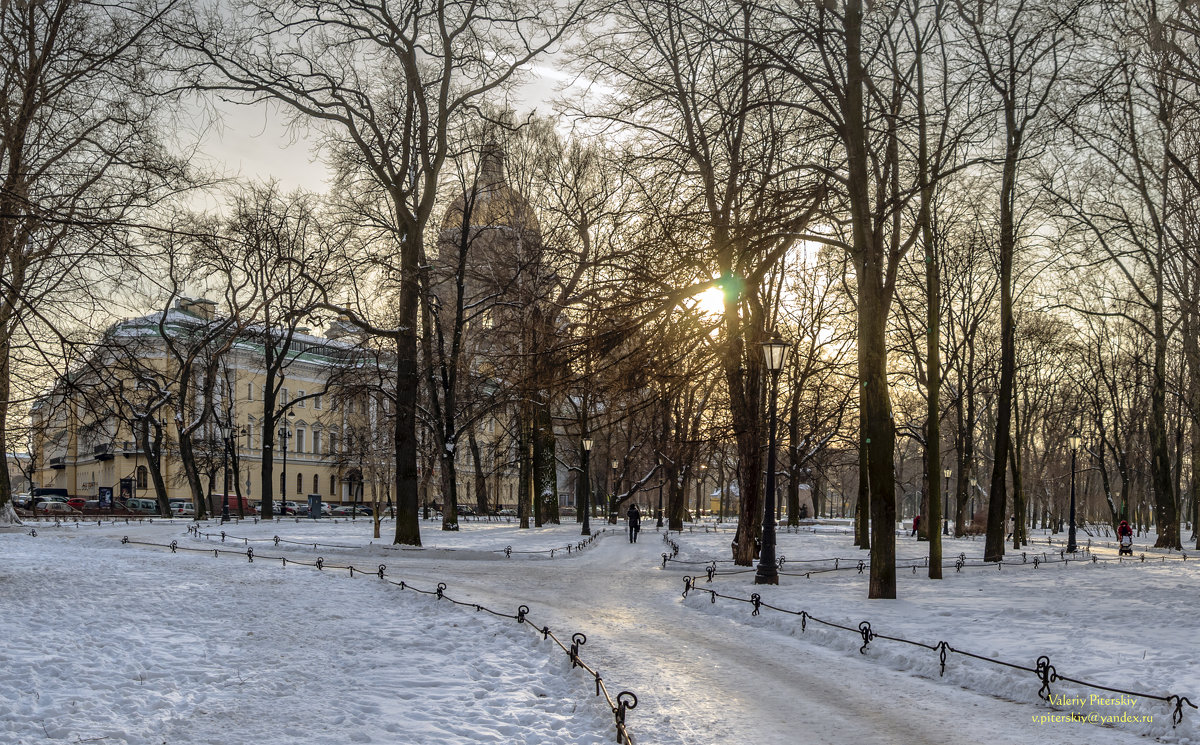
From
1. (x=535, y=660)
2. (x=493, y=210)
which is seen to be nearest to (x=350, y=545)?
(x=493, y=210)

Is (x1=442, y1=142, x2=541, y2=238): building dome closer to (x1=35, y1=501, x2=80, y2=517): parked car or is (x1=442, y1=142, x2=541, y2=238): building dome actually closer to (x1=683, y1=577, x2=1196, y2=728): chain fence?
(x1=683, y1=577, x2=1196, y2=728): chain fence

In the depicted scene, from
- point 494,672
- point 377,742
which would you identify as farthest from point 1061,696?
point 377,742

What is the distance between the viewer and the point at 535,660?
32.7 ft

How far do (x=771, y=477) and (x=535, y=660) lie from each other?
8.41 metres

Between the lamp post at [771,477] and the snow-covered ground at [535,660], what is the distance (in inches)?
18.7

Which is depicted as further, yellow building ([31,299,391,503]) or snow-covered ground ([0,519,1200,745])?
yellow building ([31,299,391,503])

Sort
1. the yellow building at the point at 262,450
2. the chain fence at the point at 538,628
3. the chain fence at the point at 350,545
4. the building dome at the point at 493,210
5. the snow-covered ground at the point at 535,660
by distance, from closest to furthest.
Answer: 1. the chain fence at the point at 538,628
2. the snow-covered ground at the point at 535,660
3. the chain fence at the point at 350,545
4. the building dome at the point at 493,210
5. the yellow building at the point at 262,450

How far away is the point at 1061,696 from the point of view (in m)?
8.16

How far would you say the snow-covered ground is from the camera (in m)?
7.20

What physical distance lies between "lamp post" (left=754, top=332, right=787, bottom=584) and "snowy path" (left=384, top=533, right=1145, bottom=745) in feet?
9.54

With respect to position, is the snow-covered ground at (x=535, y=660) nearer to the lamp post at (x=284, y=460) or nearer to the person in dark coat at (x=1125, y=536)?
the person in dark coat at (x=1125, y=536)

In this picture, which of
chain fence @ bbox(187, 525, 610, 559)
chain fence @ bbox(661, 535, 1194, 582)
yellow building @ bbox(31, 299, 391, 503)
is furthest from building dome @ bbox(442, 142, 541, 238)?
yellow building @ bbox(31, 299, 391, 503)

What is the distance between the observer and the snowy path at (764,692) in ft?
24.1

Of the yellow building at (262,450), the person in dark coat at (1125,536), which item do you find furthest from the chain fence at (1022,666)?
the yellow building at (262,450)
